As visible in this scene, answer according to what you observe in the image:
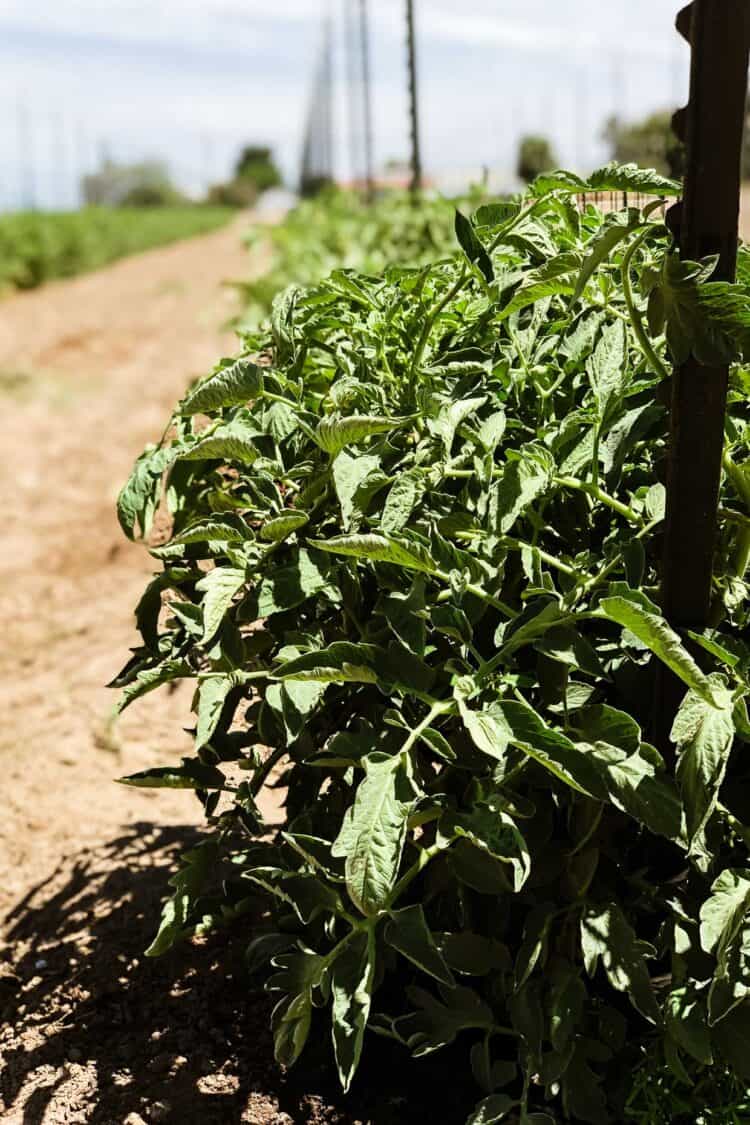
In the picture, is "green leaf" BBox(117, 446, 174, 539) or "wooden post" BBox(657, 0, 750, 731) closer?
"wooden post" BBox(657, 0, 750, 731)

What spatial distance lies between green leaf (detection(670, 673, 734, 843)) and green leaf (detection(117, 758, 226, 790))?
30.3 inches

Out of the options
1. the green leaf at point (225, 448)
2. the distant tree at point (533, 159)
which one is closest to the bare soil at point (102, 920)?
the green leaf at point (225, 448)

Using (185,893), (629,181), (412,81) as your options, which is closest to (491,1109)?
(185,893)

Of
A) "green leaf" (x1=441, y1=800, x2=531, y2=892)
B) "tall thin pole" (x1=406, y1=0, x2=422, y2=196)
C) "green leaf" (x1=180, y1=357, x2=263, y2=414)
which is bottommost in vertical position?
"green leaf" (x1=441, y1=800, x2=531, y2=892)

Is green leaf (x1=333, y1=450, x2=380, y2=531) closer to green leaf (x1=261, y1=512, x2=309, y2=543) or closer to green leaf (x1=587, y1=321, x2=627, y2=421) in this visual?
green leaf (x1=261, y1=512, x2=309, y2=543)

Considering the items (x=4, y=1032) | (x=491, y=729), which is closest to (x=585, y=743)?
(x=491, y=729)

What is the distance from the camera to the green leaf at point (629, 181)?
1646 millimetres

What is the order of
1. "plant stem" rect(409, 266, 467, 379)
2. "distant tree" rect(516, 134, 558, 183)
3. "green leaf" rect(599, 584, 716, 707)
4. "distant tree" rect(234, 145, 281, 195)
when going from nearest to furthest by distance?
Answer: "green leaf" rect(599, 584, 716, 707) < "plant stem" rect(409, 266, 467, 379) < "distant tree" rect(516, 134, 558, 183) < "distant tree" rect(234, 145, 281, 195)

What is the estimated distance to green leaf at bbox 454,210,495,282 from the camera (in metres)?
1.70

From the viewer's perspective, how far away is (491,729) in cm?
154

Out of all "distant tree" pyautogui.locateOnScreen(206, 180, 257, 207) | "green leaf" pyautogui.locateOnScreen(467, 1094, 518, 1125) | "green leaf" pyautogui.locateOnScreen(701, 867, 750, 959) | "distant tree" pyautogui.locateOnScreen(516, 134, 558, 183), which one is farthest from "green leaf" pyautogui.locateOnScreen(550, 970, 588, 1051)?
"distant tree" pyautogui.locateOnScreen(206, 180, 257, 207)

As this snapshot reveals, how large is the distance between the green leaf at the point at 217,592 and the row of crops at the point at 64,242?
24.3 meters

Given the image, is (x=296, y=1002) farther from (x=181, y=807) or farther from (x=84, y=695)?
(x=84, y=695)

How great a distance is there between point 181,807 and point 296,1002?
1472 mm
